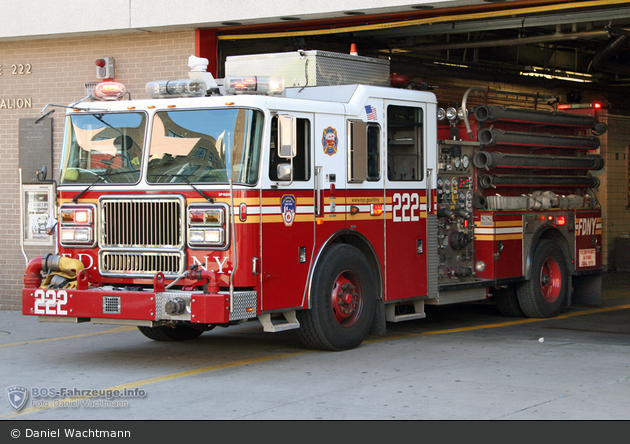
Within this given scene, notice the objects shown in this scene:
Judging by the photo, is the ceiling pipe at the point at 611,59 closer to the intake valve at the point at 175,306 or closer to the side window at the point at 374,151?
the side window at the point at 374,151

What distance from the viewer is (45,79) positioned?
13648 millimetres

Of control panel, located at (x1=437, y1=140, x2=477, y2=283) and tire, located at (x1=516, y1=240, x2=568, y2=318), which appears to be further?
tire, located at (x1=516, y1=240, x2=568, y2=318)

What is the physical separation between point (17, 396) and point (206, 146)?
9.29ft

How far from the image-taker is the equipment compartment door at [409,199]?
394 inches

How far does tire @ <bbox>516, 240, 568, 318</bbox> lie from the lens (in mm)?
12102

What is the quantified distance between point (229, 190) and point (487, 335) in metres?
4.16

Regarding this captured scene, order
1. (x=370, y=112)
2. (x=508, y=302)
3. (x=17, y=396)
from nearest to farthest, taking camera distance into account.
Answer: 1. (x=17, y=396)
2. (x=370, y=112)
3. (x=508, y=302)

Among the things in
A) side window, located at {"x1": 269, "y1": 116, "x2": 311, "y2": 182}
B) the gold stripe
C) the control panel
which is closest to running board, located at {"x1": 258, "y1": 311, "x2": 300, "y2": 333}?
side window, located at {"x1": 269, "y1": 116, "x2": 311, "y2": 182}

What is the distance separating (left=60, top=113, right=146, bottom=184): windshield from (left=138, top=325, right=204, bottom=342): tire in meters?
2.05

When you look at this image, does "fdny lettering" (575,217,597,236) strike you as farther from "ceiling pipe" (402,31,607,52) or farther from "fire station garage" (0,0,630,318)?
"ceiling pipe" (402,31,607,52)

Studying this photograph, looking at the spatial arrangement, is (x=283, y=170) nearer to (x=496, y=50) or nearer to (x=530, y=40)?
(x=530, y=40)

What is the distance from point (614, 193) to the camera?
21.0 meters

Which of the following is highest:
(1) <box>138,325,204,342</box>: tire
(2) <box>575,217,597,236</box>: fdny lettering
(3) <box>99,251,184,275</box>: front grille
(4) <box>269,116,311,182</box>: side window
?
(4) <box>269,116,311,182</box>: side window

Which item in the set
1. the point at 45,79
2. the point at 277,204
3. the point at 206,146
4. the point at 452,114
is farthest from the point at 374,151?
the point at 45,79
